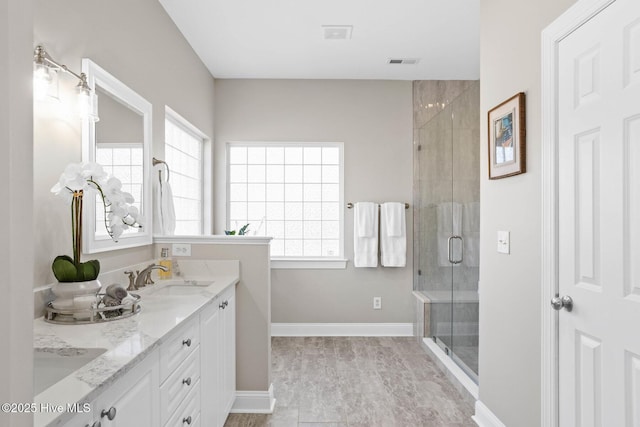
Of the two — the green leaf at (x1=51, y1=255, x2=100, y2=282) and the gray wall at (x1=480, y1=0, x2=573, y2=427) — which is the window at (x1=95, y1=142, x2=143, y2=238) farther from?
the gray wall at (x1=480, y1=0, x2=573, y2=427)

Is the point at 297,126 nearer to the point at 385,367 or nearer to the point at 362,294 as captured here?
the point at 362,294

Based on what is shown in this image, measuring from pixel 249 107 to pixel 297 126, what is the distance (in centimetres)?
55

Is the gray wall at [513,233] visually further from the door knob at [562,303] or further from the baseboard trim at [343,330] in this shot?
the baseboard trim at [343,330]

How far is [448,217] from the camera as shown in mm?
3480

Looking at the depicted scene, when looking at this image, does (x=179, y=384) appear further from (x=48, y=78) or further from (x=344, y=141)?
(x=344, y=141)

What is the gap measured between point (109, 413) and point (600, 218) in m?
1.65

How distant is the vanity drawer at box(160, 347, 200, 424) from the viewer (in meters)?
1.43

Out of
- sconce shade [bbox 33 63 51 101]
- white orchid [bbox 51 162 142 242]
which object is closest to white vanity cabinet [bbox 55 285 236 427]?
white orchid [bbox 51 162 142 242]

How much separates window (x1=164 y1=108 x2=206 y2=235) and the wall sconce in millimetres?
1305

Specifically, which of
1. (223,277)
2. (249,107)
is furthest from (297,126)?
(223,277)

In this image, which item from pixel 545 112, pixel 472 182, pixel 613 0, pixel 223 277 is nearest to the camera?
pixel 613 0

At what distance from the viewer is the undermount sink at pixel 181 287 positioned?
2383 mm

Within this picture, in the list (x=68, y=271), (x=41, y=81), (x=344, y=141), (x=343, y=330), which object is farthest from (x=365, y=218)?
(x=41, y=81)

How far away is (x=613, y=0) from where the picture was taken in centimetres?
139
